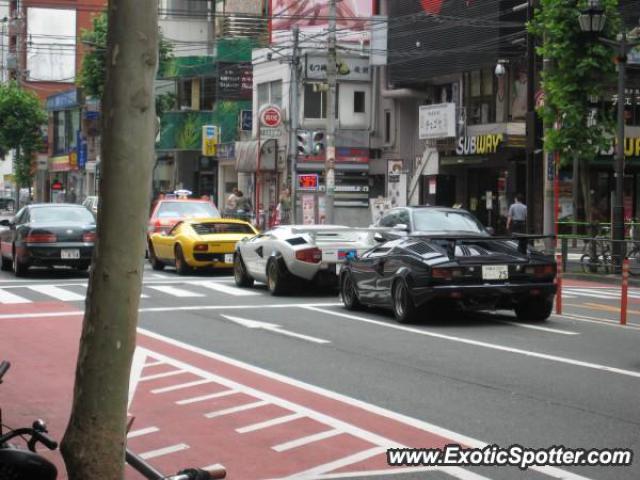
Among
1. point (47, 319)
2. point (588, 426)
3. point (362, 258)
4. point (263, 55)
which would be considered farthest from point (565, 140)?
point (263, 55)

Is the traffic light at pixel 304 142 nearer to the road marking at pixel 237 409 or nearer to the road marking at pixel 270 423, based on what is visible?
the road marking at pixel 237 409

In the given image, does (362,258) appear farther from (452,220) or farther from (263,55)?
(263,55)

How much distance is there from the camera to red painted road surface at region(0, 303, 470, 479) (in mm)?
7891

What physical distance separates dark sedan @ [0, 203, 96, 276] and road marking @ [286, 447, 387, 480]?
58.6 feet

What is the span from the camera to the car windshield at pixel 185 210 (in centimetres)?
3137

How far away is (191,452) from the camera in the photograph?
319 inches

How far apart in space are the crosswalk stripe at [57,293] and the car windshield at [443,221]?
6539 mm

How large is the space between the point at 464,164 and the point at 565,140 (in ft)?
56.4

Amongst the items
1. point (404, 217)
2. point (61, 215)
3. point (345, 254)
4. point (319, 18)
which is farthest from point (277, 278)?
point (319, 18)

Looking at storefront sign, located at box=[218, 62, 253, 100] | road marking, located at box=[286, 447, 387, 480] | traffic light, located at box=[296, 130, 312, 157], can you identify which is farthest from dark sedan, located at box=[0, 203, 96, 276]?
storefront sign, located at box=[218, 62, 253, 100]

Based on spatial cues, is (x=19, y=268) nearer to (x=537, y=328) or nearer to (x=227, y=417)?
(x=537, y=328)

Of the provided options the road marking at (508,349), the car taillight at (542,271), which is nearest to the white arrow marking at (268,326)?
the road marking at (508,349)

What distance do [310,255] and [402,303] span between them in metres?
4.38

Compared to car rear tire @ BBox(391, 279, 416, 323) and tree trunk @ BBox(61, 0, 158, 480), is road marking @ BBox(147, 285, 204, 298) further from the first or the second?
tree trunk @ BBox(61, 0, 158, 480)
